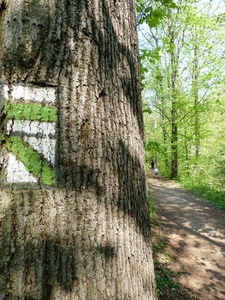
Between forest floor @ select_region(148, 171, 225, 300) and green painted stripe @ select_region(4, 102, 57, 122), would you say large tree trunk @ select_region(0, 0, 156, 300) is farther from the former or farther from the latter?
forest floor @ select_region(148, 171, 225, 300)

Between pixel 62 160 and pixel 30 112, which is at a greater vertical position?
pixel 30 112

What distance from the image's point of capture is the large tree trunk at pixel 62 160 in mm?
809

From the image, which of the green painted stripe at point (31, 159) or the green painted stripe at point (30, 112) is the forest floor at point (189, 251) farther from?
the green painted stripe at point (30, 112)

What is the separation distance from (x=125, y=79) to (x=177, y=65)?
16.0 metres

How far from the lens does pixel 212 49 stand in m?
13.4

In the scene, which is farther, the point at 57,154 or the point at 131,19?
the point at 131,19

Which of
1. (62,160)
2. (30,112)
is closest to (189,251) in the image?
(62,160)

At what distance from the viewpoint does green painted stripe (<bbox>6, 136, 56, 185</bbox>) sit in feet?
2.77

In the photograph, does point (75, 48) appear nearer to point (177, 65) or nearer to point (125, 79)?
point (125, 79)

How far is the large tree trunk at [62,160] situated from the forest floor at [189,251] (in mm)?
3735

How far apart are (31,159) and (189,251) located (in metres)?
5.85

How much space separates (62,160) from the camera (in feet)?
2.93

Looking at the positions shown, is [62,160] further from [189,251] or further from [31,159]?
[189,251]

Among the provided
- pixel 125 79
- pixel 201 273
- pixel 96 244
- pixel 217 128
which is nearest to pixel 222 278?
pixel 201 273
